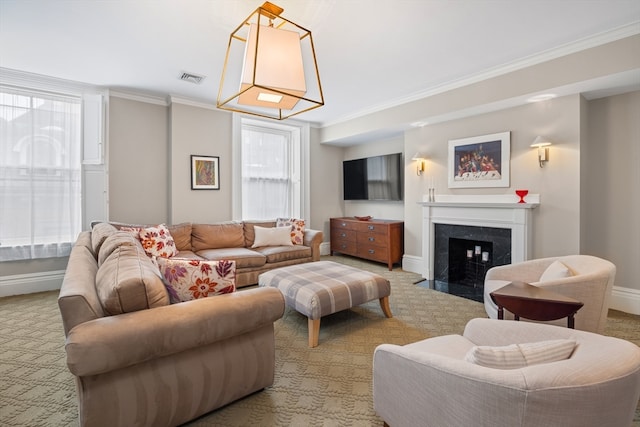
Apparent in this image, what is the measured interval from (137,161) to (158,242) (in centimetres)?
136

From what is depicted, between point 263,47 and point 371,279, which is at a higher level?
point 263,47

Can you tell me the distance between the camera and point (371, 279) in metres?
2.76

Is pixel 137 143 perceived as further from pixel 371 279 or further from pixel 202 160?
pixel 371 279

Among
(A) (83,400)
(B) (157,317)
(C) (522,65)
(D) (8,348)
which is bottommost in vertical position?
(D) (8,348)

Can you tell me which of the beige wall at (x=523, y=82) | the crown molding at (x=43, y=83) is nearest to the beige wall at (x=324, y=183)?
the beige wall at (x=523, y=82)

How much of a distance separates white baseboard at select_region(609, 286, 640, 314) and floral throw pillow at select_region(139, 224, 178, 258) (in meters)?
4.96

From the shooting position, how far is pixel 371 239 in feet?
16.9

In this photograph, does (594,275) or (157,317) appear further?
(594,275)

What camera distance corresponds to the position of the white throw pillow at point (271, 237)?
14.7ft

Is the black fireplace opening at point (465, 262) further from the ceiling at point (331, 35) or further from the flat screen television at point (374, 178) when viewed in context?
the ceiling at point (331, 35)

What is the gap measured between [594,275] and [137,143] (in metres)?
5.08

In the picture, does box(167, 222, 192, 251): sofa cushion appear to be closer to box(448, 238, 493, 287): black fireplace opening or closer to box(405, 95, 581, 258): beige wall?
box(448, 238, 493, 287): black fireplace opening

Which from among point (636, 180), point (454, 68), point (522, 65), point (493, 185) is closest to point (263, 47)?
point (454, 68)

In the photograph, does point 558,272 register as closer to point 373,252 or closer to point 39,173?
point 373,252
